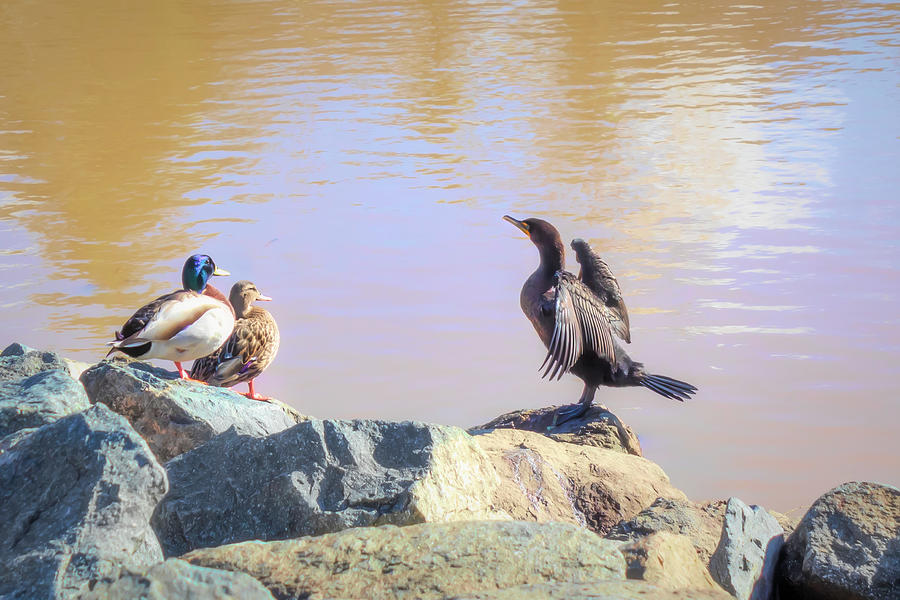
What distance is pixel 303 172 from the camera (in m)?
12.0

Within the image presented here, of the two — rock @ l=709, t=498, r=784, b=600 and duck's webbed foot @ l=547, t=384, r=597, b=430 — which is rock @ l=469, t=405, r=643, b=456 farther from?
rock @ l=709, t=498, r=784, b=600

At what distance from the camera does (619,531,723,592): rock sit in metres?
2.79

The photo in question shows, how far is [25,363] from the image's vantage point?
14.9ft

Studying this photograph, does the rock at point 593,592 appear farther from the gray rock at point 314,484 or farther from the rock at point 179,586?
the gray rock at point 314,484

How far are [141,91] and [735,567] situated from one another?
15890mm

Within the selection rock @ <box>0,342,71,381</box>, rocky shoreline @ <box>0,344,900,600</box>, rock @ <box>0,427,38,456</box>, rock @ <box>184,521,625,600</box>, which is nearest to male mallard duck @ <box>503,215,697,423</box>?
rocky shoreline @ <box>0,344,900,600</box>

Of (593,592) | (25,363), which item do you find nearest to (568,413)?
(25,363)

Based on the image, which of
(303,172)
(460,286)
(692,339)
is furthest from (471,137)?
(692,339)

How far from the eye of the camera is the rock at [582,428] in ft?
17.6

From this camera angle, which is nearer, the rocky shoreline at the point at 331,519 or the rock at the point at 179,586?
the rock at the point at 179,586

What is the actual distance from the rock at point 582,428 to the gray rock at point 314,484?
6.27 feet

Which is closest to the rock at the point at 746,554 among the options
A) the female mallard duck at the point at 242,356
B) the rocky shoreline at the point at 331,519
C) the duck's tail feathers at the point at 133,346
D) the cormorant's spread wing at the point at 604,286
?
the rocky shoreline at the point at 331,519

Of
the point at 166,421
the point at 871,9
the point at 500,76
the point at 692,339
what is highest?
the point at 871,9

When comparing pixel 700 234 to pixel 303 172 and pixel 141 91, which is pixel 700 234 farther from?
pixel 141 91
